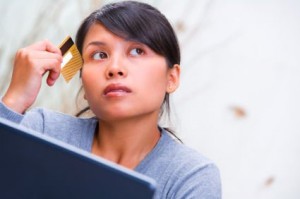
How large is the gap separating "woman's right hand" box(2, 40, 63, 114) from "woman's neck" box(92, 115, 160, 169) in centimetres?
17

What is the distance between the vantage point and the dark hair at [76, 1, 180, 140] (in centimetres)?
83

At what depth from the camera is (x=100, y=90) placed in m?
0.80

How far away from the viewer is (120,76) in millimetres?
780

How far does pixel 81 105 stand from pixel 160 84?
60cm

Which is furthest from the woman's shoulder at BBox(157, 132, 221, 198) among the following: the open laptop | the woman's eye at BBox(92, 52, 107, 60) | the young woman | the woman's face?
the open laptop

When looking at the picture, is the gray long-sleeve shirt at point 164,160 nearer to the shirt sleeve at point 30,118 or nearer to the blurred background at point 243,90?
the shirt sleeve at point 30,118

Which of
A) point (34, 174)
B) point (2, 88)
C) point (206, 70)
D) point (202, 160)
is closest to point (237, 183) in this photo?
point (206, 70)

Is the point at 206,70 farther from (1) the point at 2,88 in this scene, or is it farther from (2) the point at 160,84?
(1) the point at 2,88

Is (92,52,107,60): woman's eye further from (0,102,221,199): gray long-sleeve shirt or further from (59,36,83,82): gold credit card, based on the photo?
(0,102,221,199): gray long-sleeve shirt

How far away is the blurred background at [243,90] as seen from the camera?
1194 millimetres

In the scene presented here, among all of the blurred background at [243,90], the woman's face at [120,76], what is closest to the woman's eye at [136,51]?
the woman's face at [120,76]

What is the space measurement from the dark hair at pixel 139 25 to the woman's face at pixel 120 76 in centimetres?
1

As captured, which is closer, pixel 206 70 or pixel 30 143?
pixel 30 143

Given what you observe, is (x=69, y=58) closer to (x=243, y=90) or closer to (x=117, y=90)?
(x=117, y=90)
